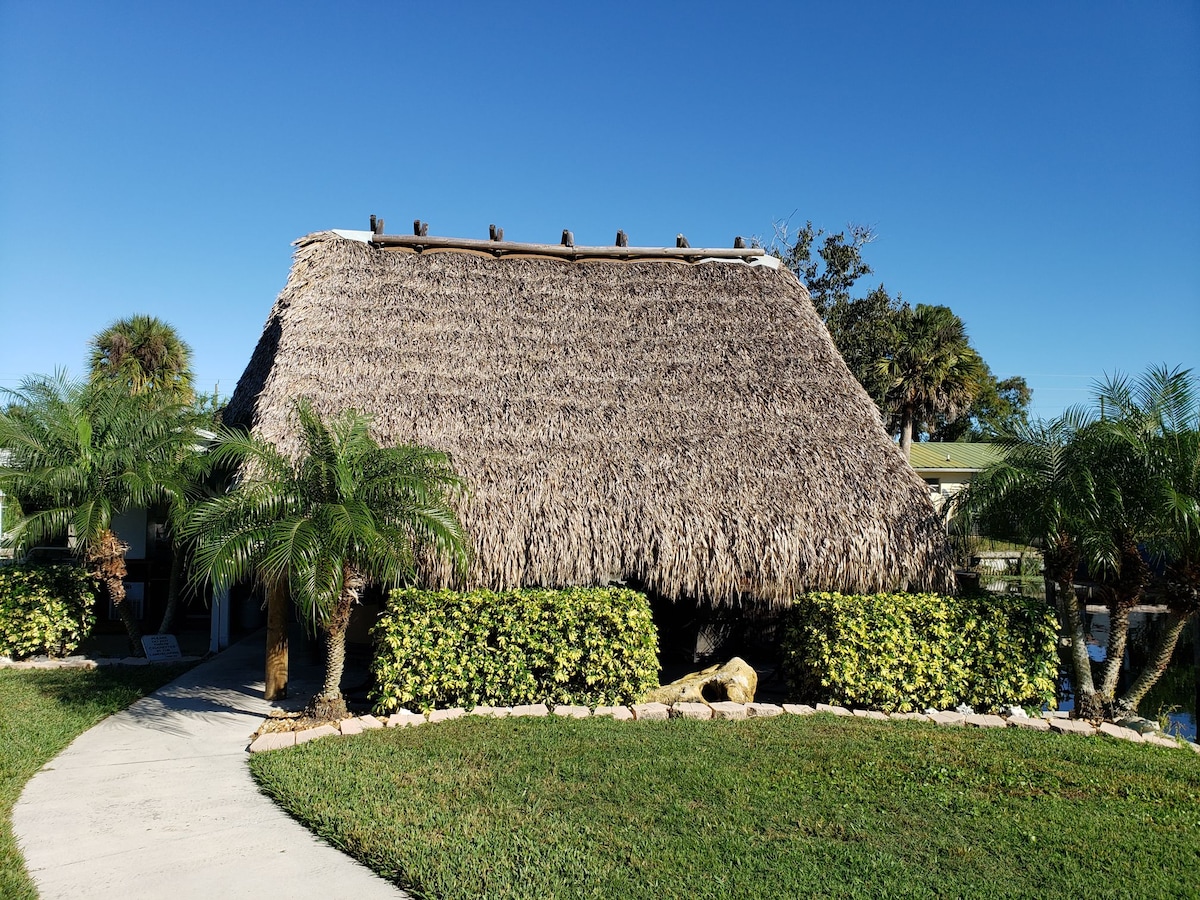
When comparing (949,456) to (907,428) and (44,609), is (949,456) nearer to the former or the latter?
(907,428)

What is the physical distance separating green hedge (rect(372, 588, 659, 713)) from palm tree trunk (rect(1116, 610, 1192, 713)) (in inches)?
187

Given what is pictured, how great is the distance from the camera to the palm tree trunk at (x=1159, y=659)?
25.5ft

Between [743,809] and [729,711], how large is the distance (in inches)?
102

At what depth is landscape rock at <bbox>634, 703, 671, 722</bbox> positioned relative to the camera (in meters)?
7.49

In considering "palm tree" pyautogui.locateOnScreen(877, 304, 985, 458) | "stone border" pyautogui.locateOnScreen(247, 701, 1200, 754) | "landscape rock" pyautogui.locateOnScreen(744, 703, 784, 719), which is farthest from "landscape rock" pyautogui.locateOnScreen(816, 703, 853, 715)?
"palm tree" pyautogui.locateOnScreen(877, 304, 985, 458)

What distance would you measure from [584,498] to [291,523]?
9.40 ft

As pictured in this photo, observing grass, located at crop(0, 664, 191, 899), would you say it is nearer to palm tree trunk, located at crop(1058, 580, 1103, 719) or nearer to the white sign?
the white sign

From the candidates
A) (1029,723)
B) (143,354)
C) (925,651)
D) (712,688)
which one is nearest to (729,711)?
(712,688)

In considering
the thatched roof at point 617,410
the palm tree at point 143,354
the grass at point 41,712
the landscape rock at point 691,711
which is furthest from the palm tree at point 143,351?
the landscape rock at point 691,711

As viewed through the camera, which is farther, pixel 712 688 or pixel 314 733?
pixel 712 688

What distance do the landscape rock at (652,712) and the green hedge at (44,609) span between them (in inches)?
272

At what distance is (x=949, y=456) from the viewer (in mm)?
30547

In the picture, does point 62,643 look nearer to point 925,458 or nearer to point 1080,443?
point 1080,443

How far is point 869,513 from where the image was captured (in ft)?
27.8
